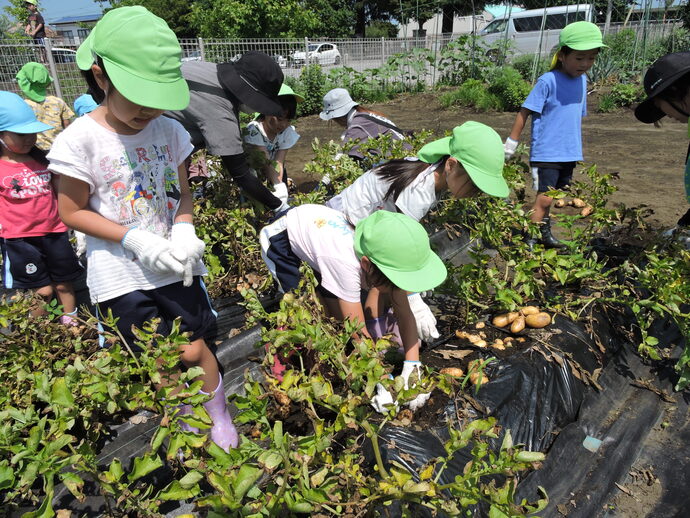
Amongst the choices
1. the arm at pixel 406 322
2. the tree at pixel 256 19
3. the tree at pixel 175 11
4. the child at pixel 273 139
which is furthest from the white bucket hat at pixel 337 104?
the tree at pixel 175 11

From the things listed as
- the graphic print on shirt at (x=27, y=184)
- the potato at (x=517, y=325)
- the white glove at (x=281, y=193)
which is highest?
the graphic print on shirt at (x=27, y=184)

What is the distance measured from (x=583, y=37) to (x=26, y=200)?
3.37 meters

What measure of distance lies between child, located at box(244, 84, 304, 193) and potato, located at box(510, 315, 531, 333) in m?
1.69

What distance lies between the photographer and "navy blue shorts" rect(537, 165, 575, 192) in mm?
3531

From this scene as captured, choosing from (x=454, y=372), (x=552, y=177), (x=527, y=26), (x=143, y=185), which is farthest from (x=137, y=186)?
(x=527, y=26)

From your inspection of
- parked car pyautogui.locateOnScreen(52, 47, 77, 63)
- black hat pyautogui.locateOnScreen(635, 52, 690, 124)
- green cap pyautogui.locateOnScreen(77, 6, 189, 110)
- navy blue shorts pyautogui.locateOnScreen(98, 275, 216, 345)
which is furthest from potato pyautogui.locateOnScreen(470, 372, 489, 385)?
parked car pyautogui.locateOnScreen(52, 47, 77, 63)

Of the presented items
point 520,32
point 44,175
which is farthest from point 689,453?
point 520,32

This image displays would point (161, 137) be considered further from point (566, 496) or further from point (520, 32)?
point (520, 32)

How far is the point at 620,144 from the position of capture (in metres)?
7.24

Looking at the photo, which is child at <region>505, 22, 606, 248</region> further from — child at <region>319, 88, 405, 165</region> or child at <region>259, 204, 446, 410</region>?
child at <region>259, 204, 446, 410</region>

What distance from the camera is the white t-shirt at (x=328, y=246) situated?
6.17 ft

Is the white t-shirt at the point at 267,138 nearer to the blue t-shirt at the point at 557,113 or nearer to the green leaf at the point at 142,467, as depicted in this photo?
the blue t-shirt at the point at 557,113

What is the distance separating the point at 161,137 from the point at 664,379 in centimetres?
238

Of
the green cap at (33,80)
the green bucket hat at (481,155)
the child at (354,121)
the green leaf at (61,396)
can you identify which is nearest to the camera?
the green leaf at (61,396)
